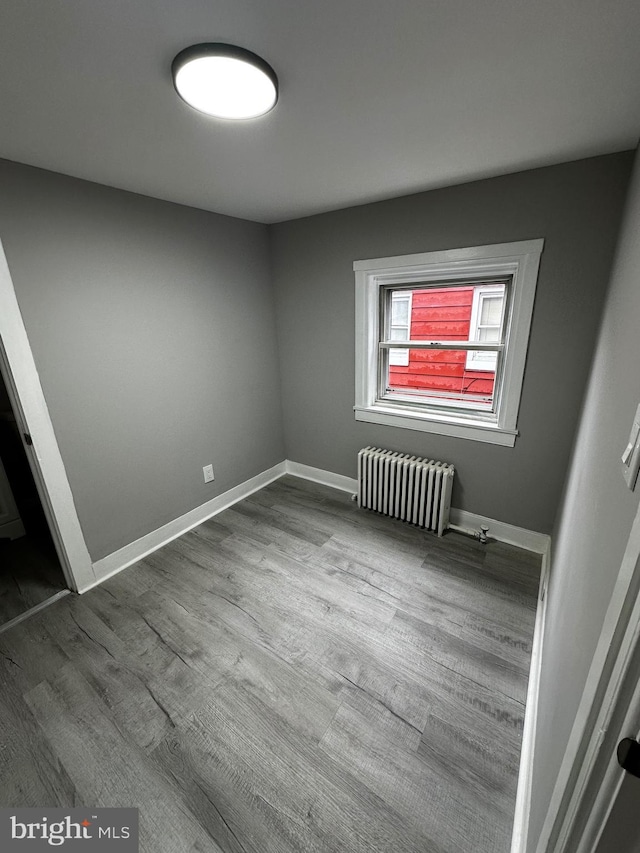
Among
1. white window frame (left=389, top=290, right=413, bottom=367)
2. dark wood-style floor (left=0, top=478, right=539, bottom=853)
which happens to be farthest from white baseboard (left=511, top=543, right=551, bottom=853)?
white window frame (left=389, top=290, right=413, bottom=367)

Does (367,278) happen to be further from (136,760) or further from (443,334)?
(136,760)

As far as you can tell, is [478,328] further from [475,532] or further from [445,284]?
[475,532]

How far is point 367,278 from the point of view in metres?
2.51

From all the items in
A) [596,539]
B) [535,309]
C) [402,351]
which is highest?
[535,309]

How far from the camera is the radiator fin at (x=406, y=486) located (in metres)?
2.42

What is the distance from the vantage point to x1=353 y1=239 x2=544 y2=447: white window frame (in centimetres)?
199

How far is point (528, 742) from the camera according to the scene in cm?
128

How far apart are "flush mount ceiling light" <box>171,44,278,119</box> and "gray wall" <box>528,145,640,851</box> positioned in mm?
1242

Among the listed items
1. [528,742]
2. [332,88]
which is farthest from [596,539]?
[332,88]

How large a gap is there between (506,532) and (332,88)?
2.61 meters

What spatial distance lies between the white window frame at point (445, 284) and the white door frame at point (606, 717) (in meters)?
→ 1.83

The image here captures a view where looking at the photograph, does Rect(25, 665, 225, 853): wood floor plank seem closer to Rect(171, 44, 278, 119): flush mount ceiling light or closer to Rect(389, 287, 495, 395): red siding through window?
Rect(171, 44, 278, 119): flush mount ceiling light

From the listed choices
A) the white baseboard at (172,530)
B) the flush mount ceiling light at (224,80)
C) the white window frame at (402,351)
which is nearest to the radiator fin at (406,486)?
the white window frame at (402,351)

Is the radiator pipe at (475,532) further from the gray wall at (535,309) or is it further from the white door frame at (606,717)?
the white door frame at (606,717)
